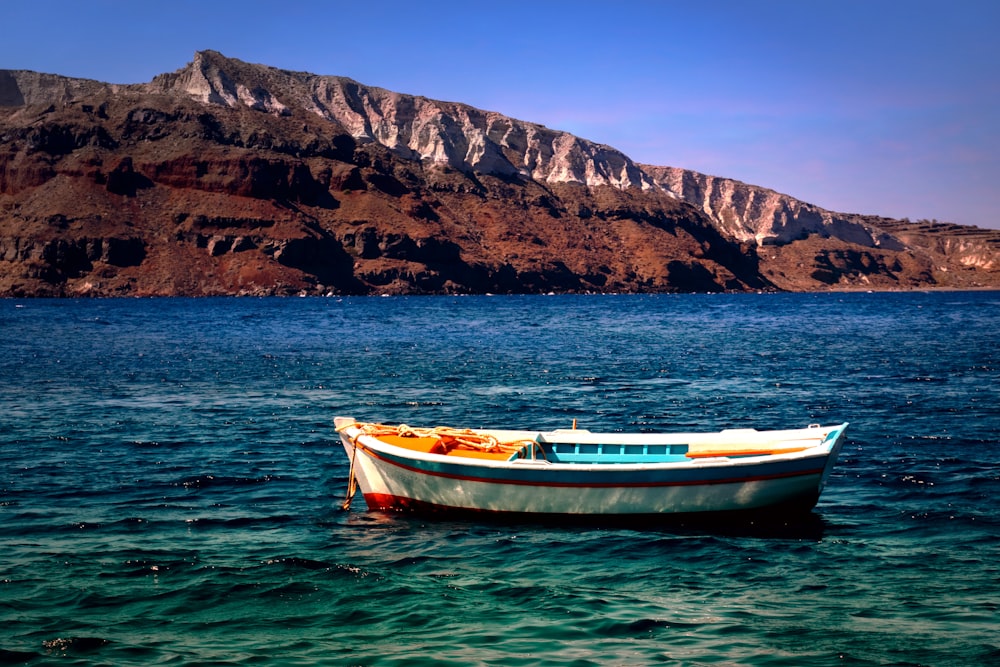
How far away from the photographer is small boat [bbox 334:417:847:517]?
51.2 feet

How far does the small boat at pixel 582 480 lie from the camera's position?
15.6 m

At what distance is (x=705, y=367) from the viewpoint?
145ft

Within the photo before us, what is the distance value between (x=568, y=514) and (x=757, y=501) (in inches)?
134

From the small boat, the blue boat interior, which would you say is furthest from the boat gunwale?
the blue boat interior

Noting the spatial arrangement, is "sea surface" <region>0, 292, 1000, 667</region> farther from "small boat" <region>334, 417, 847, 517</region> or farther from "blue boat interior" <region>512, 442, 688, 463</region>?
"blue boat interior" <region>512, 442, 688, 463</region>

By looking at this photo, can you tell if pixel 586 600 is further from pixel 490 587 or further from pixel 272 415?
pixel 272 415

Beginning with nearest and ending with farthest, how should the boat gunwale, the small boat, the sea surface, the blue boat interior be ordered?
the sea surface < the boat gunwale < the small boat < the blue boat interior

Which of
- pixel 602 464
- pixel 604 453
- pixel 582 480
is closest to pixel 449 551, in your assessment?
pixel 582 480

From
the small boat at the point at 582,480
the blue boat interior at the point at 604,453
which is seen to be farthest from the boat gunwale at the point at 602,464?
the blue boat interior at the point at 604,453

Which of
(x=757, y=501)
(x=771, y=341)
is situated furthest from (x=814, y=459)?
(x=771, y=341)

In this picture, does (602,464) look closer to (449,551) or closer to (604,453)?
(604,453)

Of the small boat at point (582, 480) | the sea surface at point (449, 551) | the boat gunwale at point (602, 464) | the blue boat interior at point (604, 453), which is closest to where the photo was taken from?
the sea surface at point (449, 551)

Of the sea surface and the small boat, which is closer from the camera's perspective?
the sea surface

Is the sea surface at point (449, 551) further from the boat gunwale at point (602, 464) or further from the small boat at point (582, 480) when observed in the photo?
the boat gunwale at point (602, 464)
